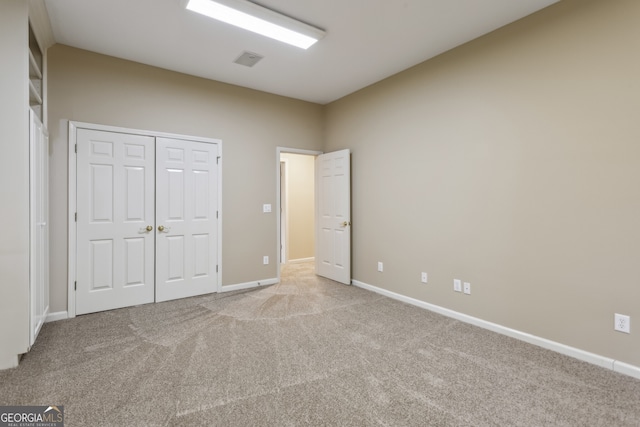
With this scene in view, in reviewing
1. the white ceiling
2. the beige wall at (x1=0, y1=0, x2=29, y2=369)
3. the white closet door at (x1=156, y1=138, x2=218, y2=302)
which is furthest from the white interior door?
the beige wall at (x1=0, y1=0, x2=29, y2=369)

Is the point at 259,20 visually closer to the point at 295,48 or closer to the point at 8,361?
the point at 295,48

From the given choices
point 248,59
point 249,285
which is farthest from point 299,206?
point 248,59

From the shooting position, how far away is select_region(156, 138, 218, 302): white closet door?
152 inches

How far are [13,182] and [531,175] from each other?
4.25 metres

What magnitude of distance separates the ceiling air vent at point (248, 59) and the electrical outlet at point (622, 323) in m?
4.08

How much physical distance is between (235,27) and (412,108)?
2.20 metres

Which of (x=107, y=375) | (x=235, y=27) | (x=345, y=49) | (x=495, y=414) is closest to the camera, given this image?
(x=495, y=414)

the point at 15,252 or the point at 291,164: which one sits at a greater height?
the point at 291,164

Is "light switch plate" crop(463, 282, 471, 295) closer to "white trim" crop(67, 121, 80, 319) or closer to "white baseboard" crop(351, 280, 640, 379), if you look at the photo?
"white baseboard" crop(351, 280, 640, 379)

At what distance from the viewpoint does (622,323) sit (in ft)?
7.50

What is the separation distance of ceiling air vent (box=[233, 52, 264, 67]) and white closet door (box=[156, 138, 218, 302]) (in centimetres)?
117

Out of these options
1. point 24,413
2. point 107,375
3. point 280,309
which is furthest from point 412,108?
point 24,413

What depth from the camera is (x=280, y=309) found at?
3658 mm

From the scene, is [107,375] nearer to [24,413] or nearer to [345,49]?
[24,413]
